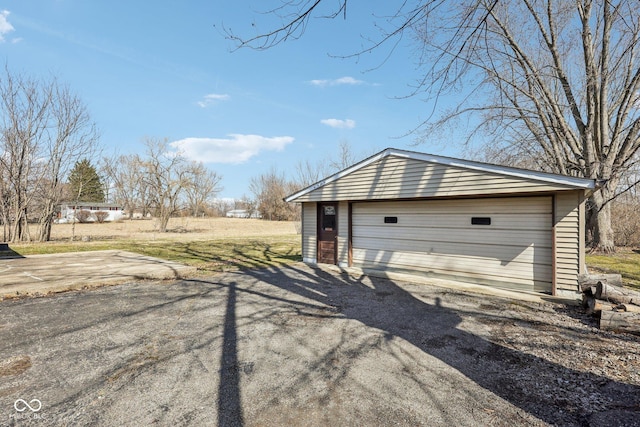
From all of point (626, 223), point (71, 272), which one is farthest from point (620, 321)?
point (626, 223)

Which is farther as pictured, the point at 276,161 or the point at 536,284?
the point at 276,161

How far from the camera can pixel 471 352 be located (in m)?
3.35

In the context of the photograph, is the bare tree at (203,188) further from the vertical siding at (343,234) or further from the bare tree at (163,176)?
the vertical siding at (343,234)

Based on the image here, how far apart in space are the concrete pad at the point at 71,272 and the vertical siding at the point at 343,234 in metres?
4.26

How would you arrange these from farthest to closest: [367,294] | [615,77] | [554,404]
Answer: [615,77] < [367,294] < [554,404]

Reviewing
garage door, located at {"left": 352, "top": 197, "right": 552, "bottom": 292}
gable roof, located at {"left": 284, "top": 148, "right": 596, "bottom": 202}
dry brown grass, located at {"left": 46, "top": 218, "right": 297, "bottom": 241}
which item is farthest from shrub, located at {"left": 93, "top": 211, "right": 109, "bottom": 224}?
garage door, located at {"left": 352, "top": 197, "right": 552, "bottom": 292}

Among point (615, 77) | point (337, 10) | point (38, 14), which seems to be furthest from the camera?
point (615, 77)

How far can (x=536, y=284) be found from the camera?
6066 millimetres

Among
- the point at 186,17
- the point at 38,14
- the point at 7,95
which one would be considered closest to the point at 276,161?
→ the point at 7,95

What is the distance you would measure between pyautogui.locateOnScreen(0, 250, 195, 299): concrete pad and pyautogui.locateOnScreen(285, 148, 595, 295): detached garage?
4519mm

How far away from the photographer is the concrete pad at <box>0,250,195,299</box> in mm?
6070

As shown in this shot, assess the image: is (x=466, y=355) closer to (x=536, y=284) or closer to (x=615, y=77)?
(x=536, y=284)

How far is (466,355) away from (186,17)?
6213 mm

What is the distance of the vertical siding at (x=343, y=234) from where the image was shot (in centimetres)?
891
